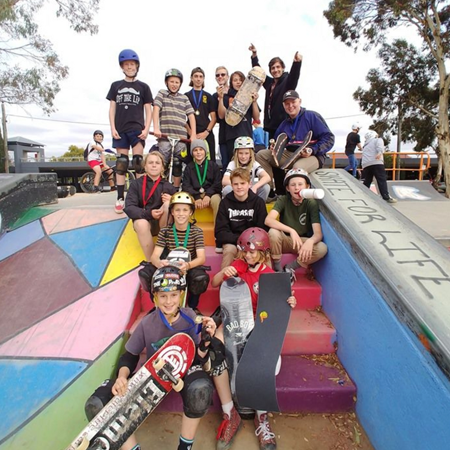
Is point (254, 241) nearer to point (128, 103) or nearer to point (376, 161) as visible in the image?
point (128, 103)

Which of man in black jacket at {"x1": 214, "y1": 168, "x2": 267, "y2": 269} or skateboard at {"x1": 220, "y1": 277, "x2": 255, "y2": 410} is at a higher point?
man in black jacket at {"x1": 214, "y1": 168, "x2": 267, "y2": 269}

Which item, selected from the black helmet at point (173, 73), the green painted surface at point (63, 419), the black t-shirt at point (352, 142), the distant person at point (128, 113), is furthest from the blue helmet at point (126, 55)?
the black t-shirt at point (352, 142)

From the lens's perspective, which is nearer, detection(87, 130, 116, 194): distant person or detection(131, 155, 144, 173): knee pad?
detection(131, 155, 144, 173): knee pad

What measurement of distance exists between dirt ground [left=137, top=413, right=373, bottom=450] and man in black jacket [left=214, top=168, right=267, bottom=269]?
4.95ft

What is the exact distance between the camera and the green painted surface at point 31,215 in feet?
14.0

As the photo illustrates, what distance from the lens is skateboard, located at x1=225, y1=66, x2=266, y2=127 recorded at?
15.2 feet

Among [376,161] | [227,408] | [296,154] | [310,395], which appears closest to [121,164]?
[296,154]

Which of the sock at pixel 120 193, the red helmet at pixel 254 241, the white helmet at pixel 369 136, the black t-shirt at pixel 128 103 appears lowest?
the red helmet at pixel 254 241

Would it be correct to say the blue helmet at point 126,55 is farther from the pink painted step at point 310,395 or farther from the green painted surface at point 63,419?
the pink painted step at point 310,395

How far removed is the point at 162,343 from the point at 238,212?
157 cm

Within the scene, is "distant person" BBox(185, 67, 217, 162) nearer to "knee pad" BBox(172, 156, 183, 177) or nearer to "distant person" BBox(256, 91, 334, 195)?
"knee pad" BBox(172, 156, 183, 177)

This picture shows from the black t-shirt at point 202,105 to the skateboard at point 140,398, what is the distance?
3.78m

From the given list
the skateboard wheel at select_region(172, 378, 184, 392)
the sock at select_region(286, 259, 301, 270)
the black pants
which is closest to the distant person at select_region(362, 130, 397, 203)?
the black pants

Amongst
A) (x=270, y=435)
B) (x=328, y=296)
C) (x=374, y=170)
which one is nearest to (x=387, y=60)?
(x=374, y=170)
